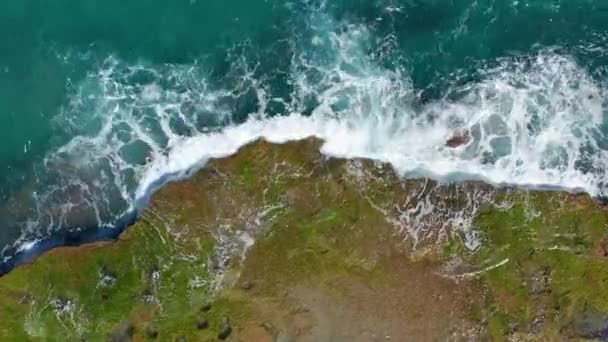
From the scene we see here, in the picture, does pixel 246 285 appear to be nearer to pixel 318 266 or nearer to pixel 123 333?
pixel 318 266

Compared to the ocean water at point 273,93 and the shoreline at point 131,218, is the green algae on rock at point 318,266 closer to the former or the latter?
the shoreline at point 131,218

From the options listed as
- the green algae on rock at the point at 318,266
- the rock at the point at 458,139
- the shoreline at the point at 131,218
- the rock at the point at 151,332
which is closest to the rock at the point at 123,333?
the green algae on rock at the point at 318,266

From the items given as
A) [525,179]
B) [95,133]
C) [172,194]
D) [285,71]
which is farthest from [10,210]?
[525,179]

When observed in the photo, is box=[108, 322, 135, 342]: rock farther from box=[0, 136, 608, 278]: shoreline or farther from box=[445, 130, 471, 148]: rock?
box=[445, 130, 471, 148]: rock

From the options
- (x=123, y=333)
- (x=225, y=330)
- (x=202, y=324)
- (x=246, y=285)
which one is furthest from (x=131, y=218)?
(x=225, y=330)

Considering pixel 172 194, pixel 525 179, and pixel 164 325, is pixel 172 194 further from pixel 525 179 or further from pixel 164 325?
pixel 525 179

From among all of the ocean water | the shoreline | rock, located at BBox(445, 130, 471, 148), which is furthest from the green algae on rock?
rock, located at BBox(445, 130, 471, 148)
